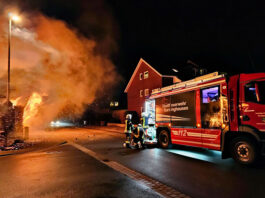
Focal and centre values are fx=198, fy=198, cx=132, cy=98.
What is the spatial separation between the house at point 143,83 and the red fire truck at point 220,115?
621 inches

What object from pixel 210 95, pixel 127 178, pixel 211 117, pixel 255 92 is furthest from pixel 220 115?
pixel 127 178

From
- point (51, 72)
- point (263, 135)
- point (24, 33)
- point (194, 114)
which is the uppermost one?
point (24, 33)

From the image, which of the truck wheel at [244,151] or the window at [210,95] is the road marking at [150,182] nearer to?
the truck wheel at [244,151]

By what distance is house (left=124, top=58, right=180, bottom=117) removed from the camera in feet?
84.0

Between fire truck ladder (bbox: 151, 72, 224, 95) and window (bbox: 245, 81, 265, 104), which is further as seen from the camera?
fire truck ladder (bbox: 151, 72, 224, 95)

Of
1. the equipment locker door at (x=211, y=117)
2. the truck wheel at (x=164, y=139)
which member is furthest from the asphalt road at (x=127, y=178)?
the truck wheel at (x=164, y=139)

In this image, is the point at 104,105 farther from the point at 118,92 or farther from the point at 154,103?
the point at 154,103

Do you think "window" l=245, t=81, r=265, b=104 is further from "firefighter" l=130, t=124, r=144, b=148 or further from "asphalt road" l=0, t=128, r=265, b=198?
"firefighter" l=130, t=124, r=144, b=148

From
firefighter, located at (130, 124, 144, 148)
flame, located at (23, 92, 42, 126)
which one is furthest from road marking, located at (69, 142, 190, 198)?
flame, located at (23, 92, 42, 126)

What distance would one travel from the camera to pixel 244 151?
6148 millimetres

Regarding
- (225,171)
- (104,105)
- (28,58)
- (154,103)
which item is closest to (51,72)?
(28,58)

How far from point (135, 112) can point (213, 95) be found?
22244 millimetres

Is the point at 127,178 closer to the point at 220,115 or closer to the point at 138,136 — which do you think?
the point at 220,115

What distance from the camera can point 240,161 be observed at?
6.21m
